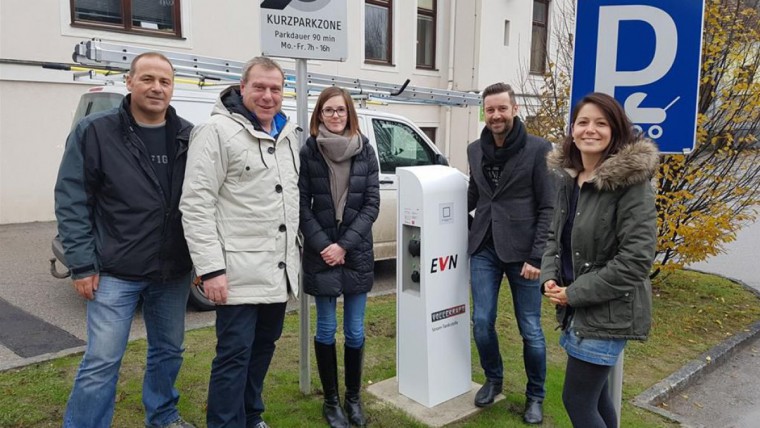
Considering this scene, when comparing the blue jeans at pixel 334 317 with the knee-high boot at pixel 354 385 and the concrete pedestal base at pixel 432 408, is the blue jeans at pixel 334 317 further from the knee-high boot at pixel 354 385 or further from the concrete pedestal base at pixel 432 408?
the concrete pedestal base at pixel 432 408

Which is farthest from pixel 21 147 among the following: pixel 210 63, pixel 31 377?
pixel 31 377

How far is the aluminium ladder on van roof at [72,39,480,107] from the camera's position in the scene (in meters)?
5.30

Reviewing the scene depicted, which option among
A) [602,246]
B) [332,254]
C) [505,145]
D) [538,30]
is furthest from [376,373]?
[538,30]

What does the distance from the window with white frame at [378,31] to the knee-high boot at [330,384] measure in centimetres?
1199

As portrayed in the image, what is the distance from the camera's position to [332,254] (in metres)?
3.24

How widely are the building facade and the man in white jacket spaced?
4.85m

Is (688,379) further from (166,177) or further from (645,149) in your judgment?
(166,177)

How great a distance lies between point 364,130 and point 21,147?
6.21m

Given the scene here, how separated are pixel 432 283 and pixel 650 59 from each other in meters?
1.71

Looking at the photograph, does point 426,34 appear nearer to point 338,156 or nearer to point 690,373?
point 690,373

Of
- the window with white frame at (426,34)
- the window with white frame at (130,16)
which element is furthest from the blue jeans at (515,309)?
the window with white frame at (426,34)

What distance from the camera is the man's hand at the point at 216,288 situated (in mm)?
2729

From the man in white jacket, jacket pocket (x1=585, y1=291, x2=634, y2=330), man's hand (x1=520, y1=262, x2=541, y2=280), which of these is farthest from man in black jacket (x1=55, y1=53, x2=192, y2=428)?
jacket pocket (x1=585, y1=291, x2=634, y2=330)

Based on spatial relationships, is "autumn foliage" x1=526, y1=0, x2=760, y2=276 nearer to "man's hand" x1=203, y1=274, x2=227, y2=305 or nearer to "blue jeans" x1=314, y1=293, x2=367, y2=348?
"blue jeans" x1=314, y1=293, x2=367, y2=348
